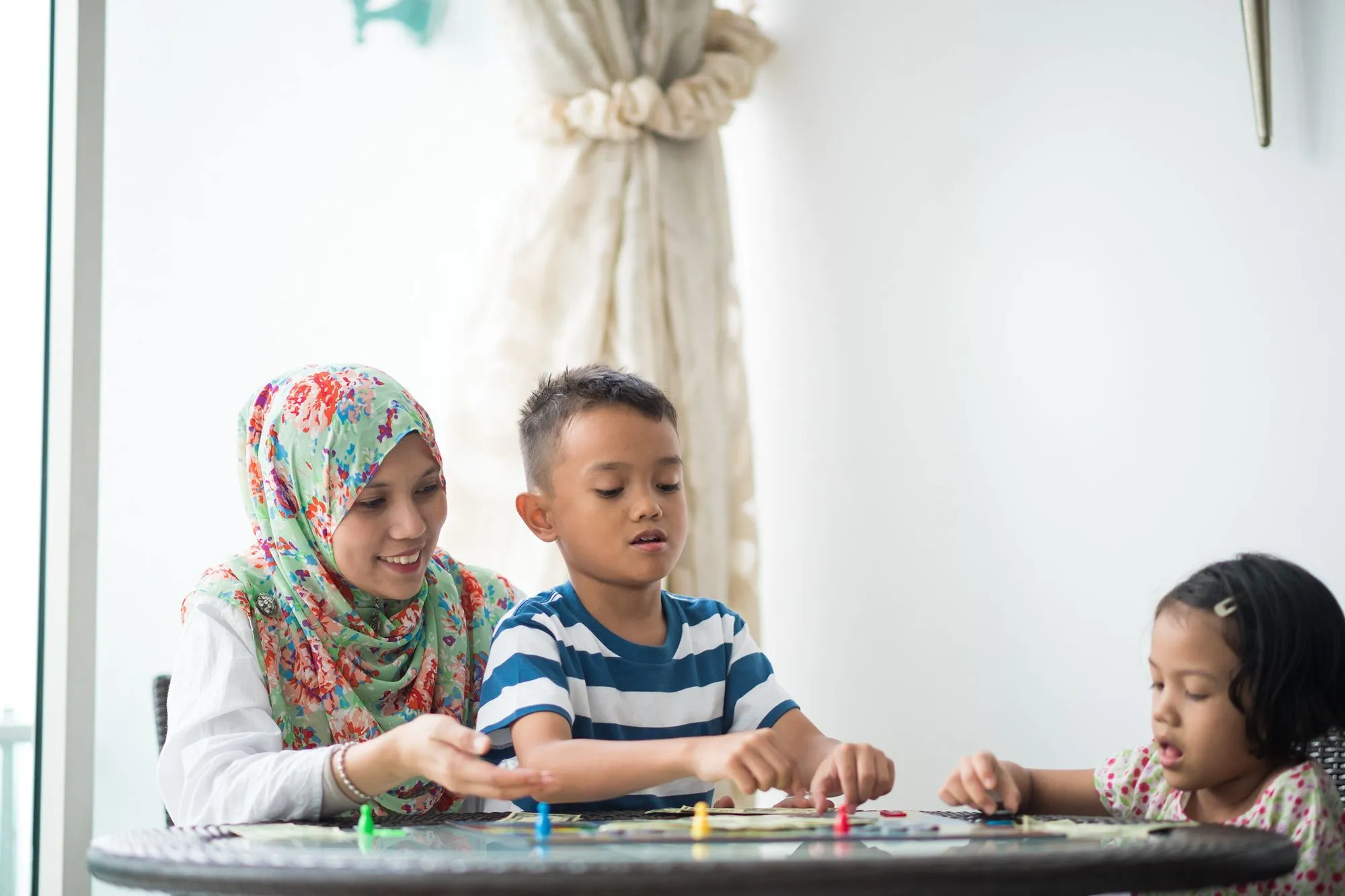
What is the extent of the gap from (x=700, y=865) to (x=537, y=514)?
0.86 m

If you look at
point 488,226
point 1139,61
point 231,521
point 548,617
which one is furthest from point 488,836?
point 488,226

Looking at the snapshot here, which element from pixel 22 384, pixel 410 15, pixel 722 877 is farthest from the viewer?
pixel 410 15

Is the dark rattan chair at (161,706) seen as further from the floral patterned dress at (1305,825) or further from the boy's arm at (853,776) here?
the floral patterned dress at (1305,825)

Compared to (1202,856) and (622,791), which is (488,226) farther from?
(1202,856)

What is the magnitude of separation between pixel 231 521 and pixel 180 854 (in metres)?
1.73

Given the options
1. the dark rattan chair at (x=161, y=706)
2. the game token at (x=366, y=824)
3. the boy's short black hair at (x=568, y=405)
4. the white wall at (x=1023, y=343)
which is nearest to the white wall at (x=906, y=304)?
the white wall at (x=1023, y=343)

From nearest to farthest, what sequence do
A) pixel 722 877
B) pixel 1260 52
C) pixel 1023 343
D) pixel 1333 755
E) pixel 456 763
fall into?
pixel 722 877 < pixel 456 763 < pixel 1333 755 < pixel 1260 52 < pixel 1023 343

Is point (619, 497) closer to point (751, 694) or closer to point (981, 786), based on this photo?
point (751, 694)

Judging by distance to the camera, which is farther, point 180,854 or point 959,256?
point 959,256

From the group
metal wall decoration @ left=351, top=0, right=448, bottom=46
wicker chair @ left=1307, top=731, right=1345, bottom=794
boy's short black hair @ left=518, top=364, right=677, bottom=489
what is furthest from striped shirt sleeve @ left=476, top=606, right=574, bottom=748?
metal wall decoration @ left=351, top=0, right=448, bottom=46

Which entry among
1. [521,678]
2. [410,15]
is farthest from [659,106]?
[521,678]

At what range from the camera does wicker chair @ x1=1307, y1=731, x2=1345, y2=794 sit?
1332 millimetres

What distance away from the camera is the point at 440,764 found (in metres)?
1.13

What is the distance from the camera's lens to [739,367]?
2.89 m
